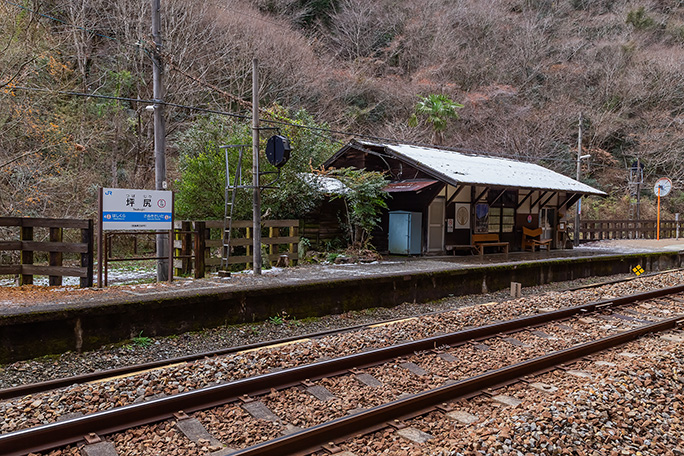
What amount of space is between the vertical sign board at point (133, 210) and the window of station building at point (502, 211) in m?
12.8

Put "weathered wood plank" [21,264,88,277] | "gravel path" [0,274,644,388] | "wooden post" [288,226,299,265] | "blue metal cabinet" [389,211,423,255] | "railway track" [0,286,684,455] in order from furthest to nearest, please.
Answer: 1. "blue metal cabinet" [389,211,423,255]
2. "wooden post" [288,226,299,265]
3. "weathered wood plank" [21,264,88,277]
4. "gravel path" [0,274,644,388]
5. "railway track" [0,286,684,455]

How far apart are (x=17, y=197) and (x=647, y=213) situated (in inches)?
1435

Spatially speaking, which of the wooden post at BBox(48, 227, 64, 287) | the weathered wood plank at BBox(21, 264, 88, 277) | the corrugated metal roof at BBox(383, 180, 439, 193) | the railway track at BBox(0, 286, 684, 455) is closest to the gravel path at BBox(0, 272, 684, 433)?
the railway track at BBox(0, 286, 684, 455)

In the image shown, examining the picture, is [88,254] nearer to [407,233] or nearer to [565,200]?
[407,233]

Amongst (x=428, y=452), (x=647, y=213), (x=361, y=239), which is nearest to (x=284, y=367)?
(x=428, y=452)

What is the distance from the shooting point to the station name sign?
893 centimetres

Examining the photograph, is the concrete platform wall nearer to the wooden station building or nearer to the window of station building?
the wooden station building

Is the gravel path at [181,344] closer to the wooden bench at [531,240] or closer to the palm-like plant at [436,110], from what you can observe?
the wooden bench at [531,240]

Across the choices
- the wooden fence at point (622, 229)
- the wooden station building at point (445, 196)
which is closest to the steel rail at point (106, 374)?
the wooden station building at point (445, 196)

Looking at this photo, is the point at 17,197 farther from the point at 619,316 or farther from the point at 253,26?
the point at 253,26

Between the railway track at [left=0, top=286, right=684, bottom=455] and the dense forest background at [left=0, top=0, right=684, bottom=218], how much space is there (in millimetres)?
10604

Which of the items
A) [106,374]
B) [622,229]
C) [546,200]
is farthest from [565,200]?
[106,374]

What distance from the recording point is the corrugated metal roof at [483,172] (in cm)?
1582

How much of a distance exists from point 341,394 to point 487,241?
1456 cm
